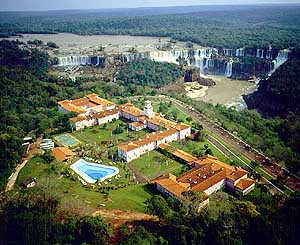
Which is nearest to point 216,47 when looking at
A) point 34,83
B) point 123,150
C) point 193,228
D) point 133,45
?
point 133,45

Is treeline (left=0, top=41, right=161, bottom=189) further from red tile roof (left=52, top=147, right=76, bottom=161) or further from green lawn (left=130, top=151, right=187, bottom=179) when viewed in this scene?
green lawn (left=130, top=151, right=187, bottom=179)

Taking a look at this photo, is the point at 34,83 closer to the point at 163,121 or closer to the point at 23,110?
the point at 23,110

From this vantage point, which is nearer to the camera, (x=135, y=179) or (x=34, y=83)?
(x=135, y=179)

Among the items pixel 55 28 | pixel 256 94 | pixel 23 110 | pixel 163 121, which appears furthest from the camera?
pixel 55 28

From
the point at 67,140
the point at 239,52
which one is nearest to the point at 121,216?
the point at 67,140

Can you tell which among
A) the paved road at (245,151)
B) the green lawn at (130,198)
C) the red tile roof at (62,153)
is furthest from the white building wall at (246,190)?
the red tile roof at (62,153)

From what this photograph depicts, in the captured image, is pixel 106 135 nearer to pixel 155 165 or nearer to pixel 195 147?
pixel 155 165
